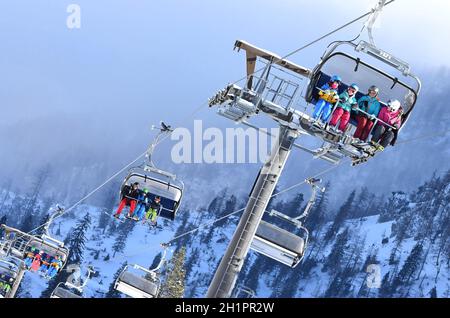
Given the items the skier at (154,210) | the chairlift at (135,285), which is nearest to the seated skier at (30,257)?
the skier at (154,210)

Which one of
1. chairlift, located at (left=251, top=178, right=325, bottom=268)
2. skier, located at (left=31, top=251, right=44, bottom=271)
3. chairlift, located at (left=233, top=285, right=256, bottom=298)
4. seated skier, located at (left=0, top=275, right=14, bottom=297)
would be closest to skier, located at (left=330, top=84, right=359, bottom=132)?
chairlift, located at (left=251, top=178, right=325, bottom=268)

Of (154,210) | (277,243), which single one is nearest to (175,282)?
(154,210)

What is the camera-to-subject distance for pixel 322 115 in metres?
21.8

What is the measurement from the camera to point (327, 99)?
875 inches

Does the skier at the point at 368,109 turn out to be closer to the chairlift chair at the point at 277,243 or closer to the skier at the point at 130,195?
the chairlift chair at the point at 277,243

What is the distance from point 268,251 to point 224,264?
142cm

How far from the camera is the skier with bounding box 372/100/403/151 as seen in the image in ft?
72.1

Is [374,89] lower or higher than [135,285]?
higher

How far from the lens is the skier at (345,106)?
21.7 meters

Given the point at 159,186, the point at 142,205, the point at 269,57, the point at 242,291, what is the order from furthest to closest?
the point at 142,205, the point at 159,186, the point at 269,57, the point at 242,291

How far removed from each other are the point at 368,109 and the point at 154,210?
11.8 metres

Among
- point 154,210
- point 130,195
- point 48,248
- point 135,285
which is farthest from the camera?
point 48,248

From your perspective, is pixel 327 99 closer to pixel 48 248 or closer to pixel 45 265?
pixel 45 265

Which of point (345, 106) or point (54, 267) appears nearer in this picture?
point (345, 106)
